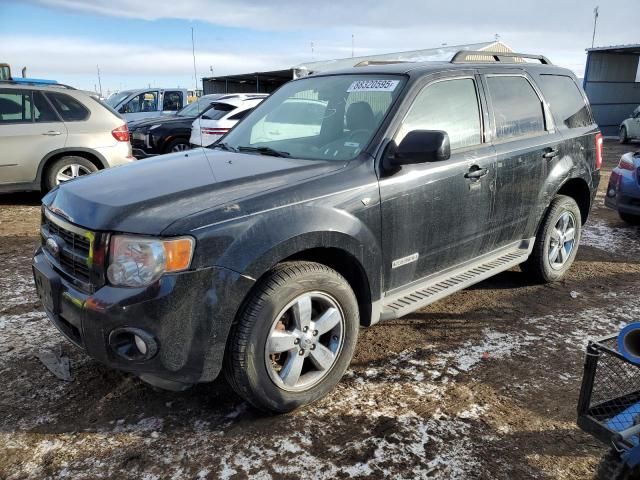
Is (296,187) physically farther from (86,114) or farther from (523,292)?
(86,114)

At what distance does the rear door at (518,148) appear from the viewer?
A: 12.8 ft

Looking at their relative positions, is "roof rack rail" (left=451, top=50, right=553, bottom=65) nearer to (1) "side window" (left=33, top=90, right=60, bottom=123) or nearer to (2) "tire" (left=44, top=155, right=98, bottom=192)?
(2) "tire" (left=44, top=155, right=98, bottom=192)

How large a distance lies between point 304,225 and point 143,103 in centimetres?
1471

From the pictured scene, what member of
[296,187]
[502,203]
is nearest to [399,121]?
[296,187]

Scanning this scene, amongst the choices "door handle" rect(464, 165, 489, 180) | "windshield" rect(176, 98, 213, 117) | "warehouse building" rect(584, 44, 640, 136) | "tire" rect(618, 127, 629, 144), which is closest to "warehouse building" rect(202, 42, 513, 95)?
"warehouse building" rect(584, 44, 640, 136)

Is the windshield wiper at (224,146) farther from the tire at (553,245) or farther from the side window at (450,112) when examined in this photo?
the tire at (553,245)

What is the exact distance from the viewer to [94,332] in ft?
8.00

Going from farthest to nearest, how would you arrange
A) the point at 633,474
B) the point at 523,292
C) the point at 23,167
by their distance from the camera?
the point at 23,167, the point at 523,292, the point at 633,474

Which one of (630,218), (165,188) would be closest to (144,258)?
(165,188)

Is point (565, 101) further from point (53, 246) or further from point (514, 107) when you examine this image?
point (53, 246)

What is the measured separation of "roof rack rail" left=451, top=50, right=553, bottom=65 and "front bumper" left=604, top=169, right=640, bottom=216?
109 inches

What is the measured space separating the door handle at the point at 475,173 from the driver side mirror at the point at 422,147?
0.58m

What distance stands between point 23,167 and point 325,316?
6.09 m

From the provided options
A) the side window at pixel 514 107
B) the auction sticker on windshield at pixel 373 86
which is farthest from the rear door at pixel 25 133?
the side window at pixel 514 107
